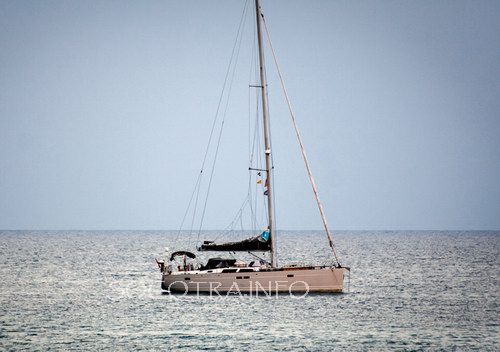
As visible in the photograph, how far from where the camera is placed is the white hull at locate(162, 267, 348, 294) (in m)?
56.9

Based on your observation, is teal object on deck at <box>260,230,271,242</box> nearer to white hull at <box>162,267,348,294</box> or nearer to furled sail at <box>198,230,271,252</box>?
furled sail at <box>198,230,271,252</box>

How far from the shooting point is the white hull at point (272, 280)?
56.9 metres

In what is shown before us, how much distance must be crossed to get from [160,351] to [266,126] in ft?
74.5

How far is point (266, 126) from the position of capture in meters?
57.1

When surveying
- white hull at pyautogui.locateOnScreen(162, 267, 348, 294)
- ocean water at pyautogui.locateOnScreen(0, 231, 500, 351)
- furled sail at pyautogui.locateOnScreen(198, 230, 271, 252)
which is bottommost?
ocean water at pyautogui.locateOnScreen(0, 231, 500, 351)

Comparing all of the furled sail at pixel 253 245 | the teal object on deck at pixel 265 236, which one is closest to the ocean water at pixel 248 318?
the furled sail at pixel 253 245

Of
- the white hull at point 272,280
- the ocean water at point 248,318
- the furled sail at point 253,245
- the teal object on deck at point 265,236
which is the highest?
the teal object on deck at point 265,236

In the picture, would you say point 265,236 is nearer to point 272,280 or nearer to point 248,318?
point 272,280

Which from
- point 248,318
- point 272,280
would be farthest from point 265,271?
point 248,318

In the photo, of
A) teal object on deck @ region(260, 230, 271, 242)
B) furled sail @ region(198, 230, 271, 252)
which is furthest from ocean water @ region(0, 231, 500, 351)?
teal object on deck @ region(260, 230, 271, 242)

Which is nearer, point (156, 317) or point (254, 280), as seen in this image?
point (156, 317)

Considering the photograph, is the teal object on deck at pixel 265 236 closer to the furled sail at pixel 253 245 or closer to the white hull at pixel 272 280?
the furled sail at pixel 253 245

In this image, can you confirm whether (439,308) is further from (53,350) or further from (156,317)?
(53,350)

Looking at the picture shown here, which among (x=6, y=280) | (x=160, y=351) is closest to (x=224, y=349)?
(x=160, y=351)
